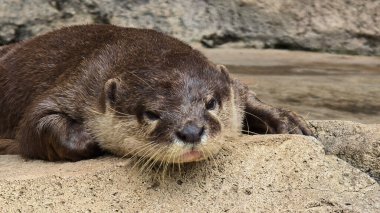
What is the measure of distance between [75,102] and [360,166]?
129 cm

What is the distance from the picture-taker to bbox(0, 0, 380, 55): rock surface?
8.41 meters

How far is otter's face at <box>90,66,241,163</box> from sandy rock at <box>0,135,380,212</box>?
112 millimetres

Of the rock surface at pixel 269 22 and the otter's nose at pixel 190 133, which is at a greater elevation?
the otter's nose at pixel 190 133

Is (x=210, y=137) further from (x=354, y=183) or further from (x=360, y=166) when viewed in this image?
(x=360, y=166)

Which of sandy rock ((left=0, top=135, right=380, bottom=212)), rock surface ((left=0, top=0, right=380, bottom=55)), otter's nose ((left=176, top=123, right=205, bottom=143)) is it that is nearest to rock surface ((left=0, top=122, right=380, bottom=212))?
sandy rock ((left=0, top=135, right=380, bottom=212))

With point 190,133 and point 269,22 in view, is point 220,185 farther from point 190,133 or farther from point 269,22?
point 269,22

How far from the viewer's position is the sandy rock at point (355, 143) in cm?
351

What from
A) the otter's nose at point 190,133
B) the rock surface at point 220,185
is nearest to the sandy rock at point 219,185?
the rock surface at point 220,185

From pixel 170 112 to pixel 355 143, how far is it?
38.7 inches

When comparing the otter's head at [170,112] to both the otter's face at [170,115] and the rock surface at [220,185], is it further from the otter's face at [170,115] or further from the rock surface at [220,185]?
the rock surface at [220,185]

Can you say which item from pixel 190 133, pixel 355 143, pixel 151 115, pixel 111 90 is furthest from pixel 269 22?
pixel 190 133

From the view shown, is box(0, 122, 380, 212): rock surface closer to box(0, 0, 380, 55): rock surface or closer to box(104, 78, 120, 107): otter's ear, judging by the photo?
box(104, 78, 120, 107): otter's ear

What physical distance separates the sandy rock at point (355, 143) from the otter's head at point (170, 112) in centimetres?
48

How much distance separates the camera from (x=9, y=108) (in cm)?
415
